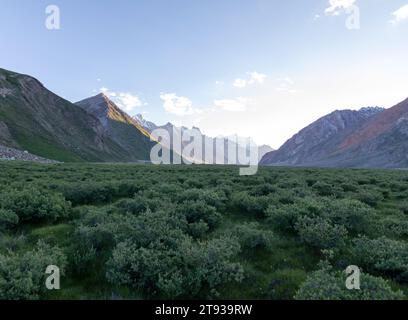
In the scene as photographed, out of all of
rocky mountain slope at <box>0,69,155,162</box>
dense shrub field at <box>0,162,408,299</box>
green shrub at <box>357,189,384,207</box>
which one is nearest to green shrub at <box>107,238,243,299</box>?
dense shrub field at <box>0,162,408,299</box>

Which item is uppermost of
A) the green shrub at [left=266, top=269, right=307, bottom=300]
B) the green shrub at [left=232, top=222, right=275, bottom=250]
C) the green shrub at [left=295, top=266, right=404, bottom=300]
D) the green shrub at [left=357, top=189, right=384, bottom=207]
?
the green shrub at [left=357, top=189, right=384, bottom=207]

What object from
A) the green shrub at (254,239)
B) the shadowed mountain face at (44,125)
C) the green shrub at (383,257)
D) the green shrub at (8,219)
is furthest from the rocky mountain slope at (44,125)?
the green shrub at (383,257)

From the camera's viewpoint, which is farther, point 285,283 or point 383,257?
point 383,257

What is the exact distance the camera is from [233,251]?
818cm

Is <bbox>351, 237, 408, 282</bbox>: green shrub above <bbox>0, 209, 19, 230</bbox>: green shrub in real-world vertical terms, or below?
below

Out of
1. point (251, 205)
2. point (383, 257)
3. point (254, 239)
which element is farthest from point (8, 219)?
point (383, 257)

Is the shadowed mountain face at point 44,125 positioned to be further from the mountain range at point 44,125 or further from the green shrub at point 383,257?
the green shrub at point 383,257

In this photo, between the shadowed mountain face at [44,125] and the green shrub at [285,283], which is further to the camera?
the shadowed mountain face at [44,125]

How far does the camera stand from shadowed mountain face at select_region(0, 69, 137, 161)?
103000 millimetres

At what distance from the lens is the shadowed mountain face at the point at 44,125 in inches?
4055

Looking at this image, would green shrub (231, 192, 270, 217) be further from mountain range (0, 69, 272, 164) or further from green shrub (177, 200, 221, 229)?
mountain range (0, 69, 272, 164)

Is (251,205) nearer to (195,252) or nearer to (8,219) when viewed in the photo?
(195,252)

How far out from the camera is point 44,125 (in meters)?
125

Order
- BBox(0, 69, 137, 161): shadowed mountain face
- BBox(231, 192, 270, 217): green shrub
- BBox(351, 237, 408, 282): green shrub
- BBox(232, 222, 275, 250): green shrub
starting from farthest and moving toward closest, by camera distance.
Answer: BBox(0, 69, 137, 161): shadowed mountain face < BBox(231, 192, 270, 217): green shrub < BBox(232, 222, 275, 250): green shrub < BBox(351, 237, 408, 282): green shrub
